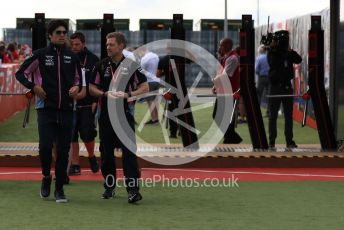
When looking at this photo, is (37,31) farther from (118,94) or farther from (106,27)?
(118,94)

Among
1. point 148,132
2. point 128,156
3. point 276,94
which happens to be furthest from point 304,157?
point 148,132

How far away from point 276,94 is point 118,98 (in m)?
5.54

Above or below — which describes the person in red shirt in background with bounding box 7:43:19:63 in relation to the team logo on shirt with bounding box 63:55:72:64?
above

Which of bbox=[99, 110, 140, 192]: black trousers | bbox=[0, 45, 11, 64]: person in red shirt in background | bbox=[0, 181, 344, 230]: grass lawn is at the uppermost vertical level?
bbox=[0, 45, 11, 64]: person in red shirt in background

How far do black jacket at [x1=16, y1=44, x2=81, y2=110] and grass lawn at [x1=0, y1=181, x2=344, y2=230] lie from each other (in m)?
1.11

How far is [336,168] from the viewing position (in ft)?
41.2

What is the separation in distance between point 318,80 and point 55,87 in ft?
18.6

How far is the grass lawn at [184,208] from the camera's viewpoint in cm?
790

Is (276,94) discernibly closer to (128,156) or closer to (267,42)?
(267,42)

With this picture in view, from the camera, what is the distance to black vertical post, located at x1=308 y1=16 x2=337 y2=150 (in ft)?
44.0

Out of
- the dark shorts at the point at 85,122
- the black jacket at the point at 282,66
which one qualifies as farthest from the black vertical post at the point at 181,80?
the dark shorts at the point at 85,122

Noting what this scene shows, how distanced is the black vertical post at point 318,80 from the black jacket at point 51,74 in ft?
17.8

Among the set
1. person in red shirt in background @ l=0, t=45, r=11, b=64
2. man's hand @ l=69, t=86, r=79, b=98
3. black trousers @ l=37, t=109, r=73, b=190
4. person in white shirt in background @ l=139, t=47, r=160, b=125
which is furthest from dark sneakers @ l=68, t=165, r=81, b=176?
person in red shirt in background @ l=0, t=45, r=11, b=64

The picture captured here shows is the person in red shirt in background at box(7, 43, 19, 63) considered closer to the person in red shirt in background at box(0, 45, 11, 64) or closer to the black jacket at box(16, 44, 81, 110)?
the person in red shirt in background at box(0, 45, 11, 64)
